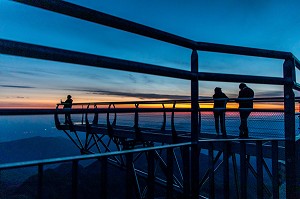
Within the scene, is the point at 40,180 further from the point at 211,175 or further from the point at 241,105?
the point at 241,105

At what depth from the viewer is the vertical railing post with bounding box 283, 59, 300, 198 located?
230 cm

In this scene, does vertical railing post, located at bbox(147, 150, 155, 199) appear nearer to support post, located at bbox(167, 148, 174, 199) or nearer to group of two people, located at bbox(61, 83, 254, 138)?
support post, located at bbox(167, 148, 174, 199)

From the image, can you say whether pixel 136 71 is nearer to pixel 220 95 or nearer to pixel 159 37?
pixel 159 37

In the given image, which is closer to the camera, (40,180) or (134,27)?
(40,180)

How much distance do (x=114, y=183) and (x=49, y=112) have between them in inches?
3482

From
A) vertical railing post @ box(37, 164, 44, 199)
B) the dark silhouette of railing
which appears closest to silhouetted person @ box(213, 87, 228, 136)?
the dark silhouette of railing

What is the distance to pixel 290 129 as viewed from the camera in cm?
233

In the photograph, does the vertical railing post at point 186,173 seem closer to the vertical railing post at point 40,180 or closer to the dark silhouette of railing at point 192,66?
the dark silhouette of railing at point 192,66

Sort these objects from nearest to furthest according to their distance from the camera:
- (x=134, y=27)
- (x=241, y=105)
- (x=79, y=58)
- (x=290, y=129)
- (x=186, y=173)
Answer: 1. (x=79, y=58)
2. (x=134, y=27)
3. (x=186, y=173)
4. (x=290, y=129)
5. (x=241, y=105)

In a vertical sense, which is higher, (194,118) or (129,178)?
(194,118)

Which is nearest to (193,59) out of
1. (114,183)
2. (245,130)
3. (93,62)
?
(93,62)

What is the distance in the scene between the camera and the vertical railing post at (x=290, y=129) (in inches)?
90.6

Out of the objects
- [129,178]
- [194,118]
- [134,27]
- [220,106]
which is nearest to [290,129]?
[194,118]

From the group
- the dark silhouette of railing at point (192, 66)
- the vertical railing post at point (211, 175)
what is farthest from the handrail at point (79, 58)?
the vertical railing post at point (211, 175)
